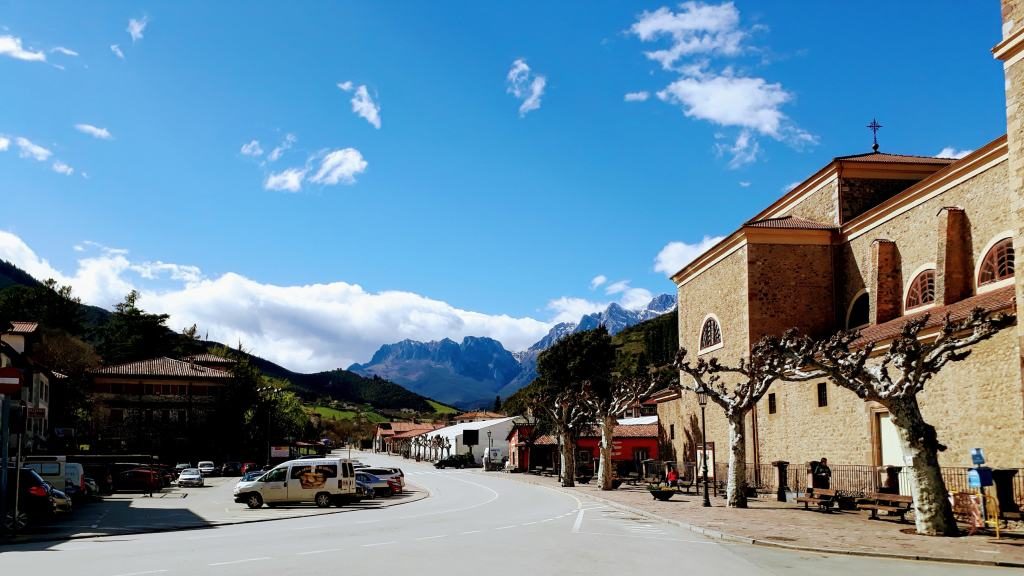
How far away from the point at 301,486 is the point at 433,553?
18125mm

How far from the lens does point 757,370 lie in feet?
96.5

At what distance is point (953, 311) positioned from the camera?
28062mm

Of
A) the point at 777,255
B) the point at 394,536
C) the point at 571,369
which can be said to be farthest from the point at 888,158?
the point at 571,369

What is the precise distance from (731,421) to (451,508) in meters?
10.3

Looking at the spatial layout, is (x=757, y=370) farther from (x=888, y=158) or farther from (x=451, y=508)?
(x=888, y=158)

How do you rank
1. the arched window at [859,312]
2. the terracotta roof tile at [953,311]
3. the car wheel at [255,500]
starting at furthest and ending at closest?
the arched window at [859,312], the car wheel at [255,500], the terracotta roof tile at [953,311]

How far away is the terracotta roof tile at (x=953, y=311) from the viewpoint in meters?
24.7

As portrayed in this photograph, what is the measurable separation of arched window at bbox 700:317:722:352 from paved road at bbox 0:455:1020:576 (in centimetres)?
2187

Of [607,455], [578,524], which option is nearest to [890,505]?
[578,524]

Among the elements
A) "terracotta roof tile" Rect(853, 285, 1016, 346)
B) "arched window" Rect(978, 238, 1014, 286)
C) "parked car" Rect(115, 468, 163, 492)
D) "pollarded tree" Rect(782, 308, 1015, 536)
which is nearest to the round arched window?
"terracotta roof tile" Rect(853, 285, 1016, 346)

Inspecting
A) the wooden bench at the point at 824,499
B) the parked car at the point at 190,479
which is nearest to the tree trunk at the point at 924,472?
the wooden bench at the point at 824,499

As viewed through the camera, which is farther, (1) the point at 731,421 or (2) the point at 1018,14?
(1) the point at 731,421

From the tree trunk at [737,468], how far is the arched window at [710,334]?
44.6 ft

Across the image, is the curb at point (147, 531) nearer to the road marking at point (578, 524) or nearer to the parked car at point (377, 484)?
the road marking at point (578, 524)
